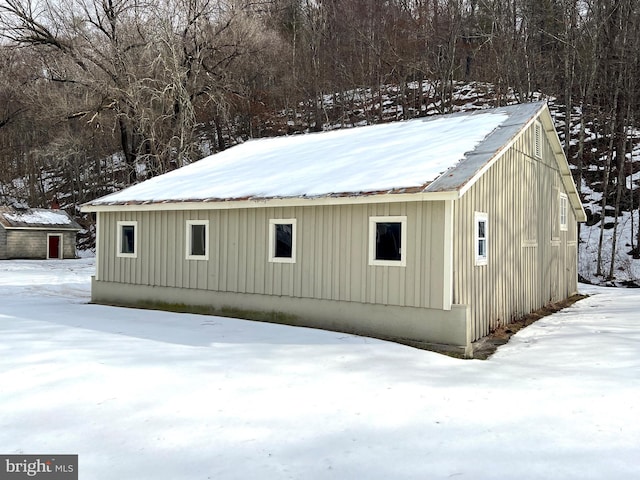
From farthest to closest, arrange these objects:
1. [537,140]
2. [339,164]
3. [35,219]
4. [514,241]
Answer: [35,219], [537,140], [339,164], [514,241]

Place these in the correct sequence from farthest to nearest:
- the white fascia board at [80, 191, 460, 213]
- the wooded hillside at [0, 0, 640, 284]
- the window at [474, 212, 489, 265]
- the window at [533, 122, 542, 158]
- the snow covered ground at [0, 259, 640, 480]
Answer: the wooded hillside at [0, 0, 640, 284] < the window at [533, 122, 542, 158] < the window at [474, 212, 489, 265] < the white fascia board at [80, 191, 460, 213] < the snow covered ground at [0, 259, 640, 480]

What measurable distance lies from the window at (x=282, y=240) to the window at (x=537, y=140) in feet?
20.6

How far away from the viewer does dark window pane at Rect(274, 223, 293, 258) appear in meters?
10.3

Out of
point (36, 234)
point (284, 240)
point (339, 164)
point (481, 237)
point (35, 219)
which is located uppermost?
point (339, 164)

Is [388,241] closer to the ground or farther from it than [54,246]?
farther from it

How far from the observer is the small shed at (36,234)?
101 feet

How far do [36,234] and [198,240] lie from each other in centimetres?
2470

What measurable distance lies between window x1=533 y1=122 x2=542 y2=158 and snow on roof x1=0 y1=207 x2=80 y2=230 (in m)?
28.9

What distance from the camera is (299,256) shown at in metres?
10.1

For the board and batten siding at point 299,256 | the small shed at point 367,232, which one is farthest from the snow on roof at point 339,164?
the board and batten siding at point 299,256

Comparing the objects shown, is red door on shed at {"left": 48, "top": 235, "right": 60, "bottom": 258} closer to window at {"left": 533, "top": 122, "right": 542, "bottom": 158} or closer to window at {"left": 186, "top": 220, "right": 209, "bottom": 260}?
window at {"left": 186, "top": 220, "right": 209, "bottom": 260}

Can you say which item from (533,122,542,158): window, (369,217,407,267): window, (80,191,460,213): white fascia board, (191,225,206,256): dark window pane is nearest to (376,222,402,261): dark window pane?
(369,217,407,267): window

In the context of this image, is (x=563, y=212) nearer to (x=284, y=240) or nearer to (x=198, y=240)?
(x=284, y=240)

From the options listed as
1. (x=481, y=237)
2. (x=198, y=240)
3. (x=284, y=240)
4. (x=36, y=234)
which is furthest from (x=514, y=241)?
(x=36, y=234)
